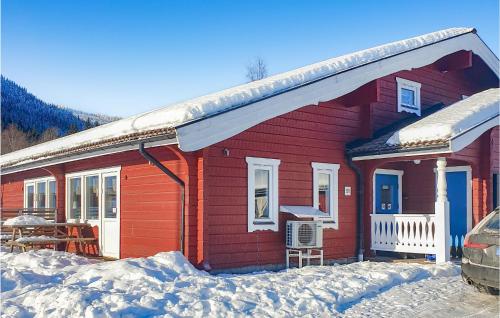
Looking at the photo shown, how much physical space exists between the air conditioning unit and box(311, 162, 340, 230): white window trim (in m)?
1.05

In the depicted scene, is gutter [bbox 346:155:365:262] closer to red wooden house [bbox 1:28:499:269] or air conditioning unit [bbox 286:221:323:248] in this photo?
red wooden house [bbox 1:28:499:269]

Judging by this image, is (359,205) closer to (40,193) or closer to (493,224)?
(493,224)

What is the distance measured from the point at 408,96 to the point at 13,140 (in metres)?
59.0

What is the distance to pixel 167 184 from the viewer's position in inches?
435

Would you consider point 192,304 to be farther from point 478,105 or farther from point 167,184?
point 478,105

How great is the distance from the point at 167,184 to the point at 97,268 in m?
2.33

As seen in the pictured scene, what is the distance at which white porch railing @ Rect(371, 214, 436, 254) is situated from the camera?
12.0 m

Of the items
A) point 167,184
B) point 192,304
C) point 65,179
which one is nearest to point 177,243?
point 167,184

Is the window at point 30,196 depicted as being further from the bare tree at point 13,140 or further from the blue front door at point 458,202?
the bare tree at point 13,140

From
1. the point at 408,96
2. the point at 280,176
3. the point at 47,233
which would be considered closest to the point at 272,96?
the point at 280,176

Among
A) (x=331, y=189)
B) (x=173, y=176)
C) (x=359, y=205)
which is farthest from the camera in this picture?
(x=359, y=205)

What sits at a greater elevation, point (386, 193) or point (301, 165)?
point (301, 165)

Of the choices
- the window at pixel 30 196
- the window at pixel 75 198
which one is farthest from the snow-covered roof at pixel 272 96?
the window at pixel 30 196

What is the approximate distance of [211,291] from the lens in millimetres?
7434
